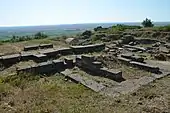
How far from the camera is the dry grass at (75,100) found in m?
5.21

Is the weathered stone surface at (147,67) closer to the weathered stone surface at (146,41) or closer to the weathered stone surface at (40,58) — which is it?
the weathered stone surface at (40,58)

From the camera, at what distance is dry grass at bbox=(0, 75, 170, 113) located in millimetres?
5207

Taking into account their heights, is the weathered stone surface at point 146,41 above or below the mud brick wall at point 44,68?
above

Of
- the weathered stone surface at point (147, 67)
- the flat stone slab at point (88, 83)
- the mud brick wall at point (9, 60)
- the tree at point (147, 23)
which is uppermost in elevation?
the tree at point (147, 23)

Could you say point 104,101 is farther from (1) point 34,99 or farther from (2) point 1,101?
(2) point 1,101

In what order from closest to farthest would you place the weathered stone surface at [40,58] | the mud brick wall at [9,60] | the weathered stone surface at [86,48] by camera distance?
the mud brick wall at [9,60] < the weathered stone surface at [40,58] < the weathered stone surface at [86,48]

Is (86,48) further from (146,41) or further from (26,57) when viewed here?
(146,41)

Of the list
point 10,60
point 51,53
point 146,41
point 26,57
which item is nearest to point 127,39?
point 146,41

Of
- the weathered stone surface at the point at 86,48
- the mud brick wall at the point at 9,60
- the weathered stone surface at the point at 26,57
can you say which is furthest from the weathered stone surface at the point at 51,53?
the mud brick wall at the point at 9,60

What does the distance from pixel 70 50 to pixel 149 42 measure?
7.45 m

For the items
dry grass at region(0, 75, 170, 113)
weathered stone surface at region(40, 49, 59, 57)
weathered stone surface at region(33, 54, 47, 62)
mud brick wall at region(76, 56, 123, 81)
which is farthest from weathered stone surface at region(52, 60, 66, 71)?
dry grass at region(0, 75, 170, 113)

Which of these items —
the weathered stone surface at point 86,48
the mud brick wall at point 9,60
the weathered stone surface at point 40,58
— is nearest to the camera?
the mud brick wall at point 9,60

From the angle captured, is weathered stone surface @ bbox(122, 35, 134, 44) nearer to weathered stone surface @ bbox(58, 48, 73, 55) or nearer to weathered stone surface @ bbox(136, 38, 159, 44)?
weathered stone surface @ bbox(136, 38, 159, 44)

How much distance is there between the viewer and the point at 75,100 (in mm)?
5812
